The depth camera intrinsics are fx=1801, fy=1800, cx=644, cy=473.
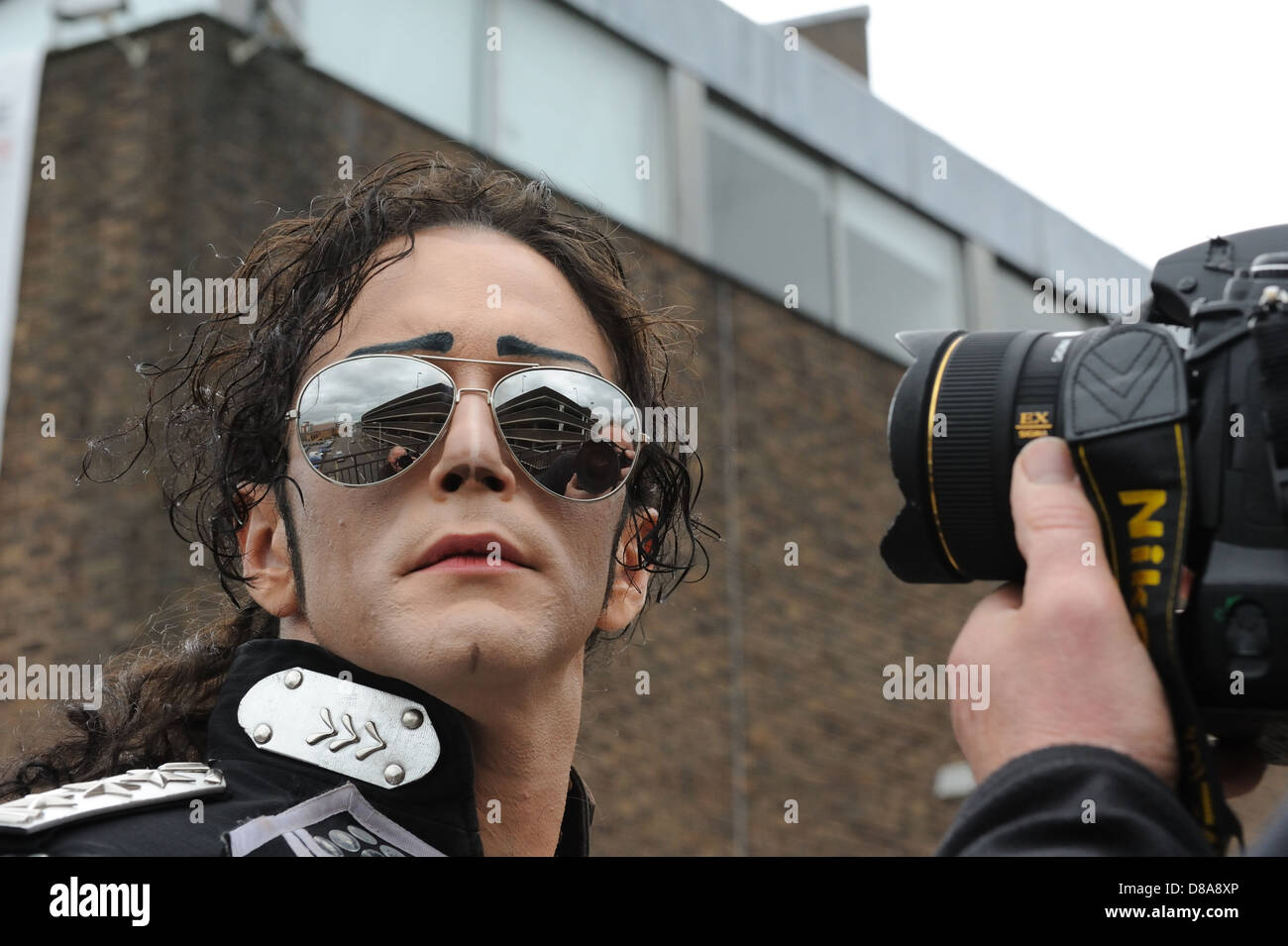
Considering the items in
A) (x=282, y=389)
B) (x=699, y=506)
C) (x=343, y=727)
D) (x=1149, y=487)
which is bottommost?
(x=343, y=727)

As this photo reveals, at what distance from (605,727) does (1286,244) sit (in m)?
8.38

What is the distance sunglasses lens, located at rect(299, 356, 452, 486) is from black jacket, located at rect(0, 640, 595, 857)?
0.95 ft

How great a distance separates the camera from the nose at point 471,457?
272 centimetres

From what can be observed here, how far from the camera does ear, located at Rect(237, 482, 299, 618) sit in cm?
295

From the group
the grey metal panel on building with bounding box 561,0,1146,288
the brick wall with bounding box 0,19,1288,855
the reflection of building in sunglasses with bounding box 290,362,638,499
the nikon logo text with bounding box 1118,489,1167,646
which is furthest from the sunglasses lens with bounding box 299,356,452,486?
the grey metal panel on building with bounding box 561,0,1146,288

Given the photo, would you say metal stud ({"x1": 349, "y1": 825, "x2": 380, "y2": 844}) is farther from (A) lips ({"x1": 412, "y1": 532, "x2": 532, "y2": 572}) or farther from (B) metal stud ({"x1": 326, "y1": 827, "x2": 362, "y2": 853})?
(A) lips ({"x1": 412, "y1": 532, "x2": 532, "y2": 572})

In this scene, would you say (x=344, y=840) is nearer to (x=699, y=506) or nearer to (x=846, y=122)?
(x=699, y=506)

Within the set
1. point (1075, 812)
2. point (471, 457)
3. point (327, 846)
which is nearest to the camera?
point (1075, 812)

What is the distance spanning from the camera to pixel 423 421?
9.08 feet

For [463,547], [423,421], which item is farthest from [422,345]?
[463,547]

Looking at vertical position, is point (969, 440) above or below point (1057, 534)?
above

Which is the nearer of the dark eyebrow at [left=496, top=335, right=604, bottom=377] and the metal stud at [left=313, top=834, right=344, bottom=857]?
the metal stud at [left=313, top=834, right=344, bottom=857]

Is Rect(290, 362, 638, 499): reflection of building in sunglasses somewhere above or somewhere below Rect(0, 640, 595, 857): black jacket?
above

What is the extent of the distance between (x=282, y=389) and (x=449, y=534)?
24.8 inches
